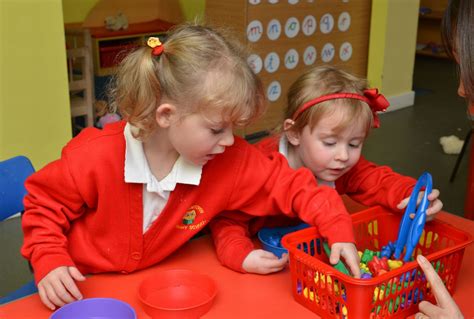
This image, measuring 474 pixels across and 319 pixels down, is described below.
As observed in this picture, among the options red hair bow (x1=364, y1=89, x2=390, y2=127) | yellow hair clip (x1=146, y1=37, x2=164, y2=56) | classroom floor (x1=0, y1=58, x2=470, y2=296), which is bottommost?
classroom floor (x1=0, y1=58, x2=470, y2=296)

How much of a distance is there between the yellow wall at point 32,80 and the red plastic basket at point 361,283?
1911 millimetres

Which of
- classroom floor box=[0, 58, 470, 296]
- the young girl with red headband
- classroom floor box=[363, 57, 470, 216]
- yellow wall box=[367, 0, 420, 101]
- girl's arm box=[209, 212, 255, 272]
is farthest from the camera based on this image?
yellow wall box=[367, 0, 420, 101]

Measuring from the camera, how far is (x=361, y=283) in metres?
0.86

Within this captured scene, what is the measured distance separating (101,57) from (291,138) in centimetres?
252

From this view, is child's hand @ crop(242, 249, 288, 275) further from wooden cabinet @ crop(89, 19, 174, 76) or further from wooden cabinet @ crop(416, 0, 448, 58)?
wooden cabinet @ crop(416, 0, 448, 58)

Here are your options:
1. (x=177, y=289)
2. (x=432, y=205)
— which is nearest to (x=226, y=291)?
(x=177, y=289)

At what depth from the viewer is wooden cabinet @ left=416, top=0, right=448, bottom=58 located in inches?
241

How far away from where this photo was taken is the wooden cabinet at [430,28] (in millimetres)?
6133

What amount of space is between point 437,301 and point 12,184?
2.92 feet

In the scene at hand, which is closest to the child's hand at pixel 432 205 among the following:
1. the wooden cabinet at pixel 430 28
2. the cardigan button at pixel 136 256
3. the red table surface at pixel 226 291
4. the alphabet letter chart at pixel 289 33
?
the red table surface at pixel 226 291

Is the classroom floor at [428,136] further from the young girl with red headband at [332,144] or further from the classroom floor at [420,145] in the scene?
the young girl with red headband at [332,144]

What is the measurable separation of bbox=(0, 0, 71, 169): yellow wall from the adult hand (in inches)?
83.7

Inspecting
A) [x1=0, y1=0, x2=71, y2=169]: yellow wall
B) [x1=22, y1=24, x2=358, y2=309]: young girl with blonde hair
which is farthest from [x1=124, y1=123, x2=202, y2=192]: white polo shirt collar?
[x1=0, y1=0, x2=71, y2=169]: yellow wall

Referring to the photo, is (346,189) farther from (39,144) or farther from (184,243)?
(39,144)
